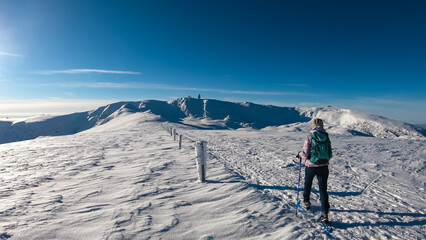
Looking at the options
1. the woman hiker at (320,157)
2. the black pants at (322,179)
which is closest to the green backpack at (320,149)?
the woman hiker at (320,157)

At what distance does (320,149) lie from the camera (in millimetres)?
4520

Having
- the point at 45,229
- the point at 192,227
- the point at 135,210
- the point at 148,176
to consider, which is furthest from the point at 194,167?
the point at 45,229

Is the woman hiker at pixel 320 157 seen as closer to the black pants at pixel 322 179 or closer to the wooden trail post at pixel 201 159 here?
the black pants at pixel 322 179

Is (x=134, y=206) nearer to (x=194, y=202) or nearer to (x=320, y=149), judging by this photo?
(x=194, y=202)

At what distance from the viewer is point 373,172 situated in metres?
9.05

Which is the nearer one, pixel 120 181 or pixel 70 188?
pixel 70 188

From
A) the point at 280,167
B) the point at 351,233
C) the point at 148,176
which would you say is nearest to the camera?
the point at 351,233

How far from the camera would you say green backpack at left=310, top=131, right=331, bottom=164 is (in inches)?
178

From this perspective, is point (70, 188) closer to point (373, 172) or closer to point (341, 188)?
point (341, 188)

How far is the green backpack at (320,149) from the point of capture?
452 centimetres

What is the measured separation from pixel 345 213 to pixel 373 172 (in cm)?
555

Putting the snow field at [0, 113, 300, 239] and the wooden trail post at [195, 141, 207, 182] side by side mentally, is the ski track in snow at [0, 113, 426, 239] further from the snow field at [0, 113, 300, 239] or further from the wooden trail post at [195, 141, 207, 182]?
the wooden trail post at [195, 141, 207, 182]

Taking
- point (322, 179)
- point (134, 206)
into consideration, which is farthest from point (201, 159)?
point (322, 179)

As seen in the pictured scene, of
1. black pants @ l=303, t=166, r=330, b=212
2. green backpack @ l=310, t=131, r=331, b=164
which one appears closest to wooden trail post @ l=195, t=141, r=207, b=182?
black pants @ l=303, t=166, r=330, b=212
